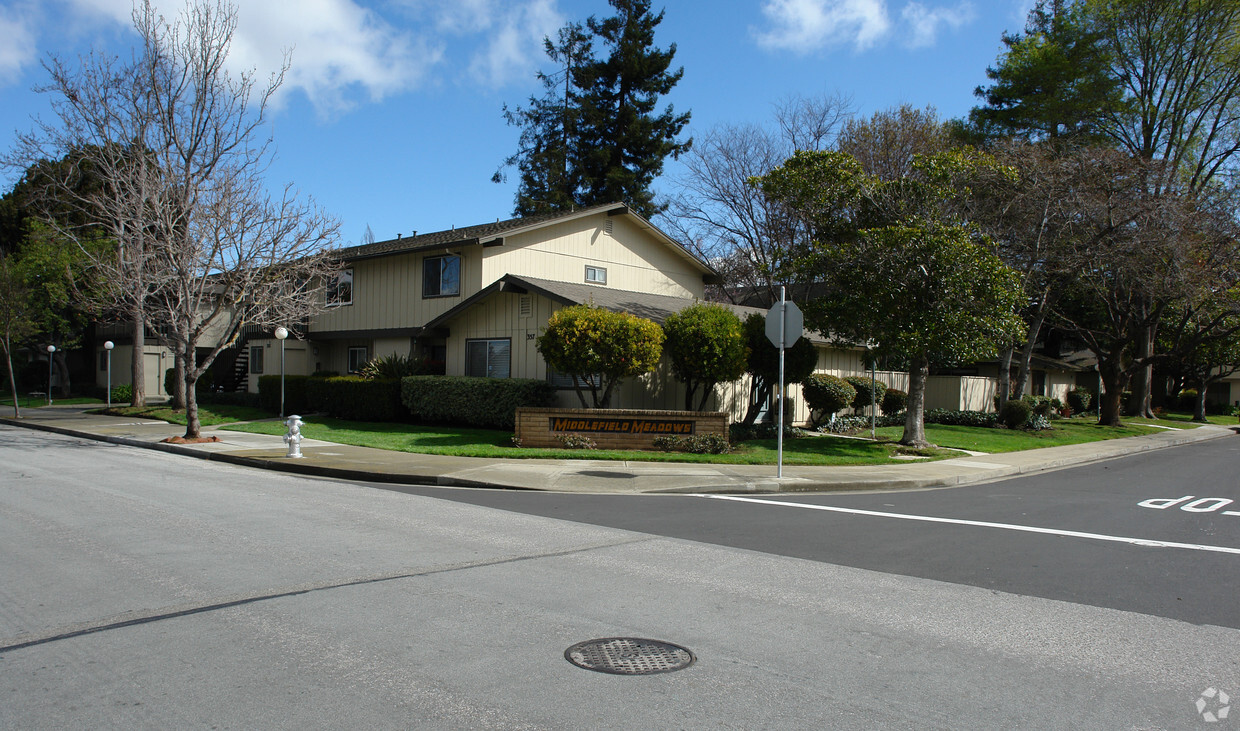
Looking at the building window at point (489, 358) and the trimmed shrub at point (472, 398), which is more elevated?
the building window at point (489, 358)

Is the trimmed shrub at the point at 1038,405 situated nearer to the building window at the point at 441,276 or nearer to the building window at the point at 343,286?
the building window at the point at 441,276

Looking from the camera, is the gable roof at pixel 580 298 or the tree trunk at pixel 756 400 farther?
the tree trunk at pixel 756 400

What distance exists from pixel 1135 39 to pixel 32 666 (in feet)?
136

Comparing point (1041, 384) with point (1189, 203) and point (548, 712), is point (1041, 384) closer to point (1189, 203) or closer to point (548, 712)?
point (1189, 203)

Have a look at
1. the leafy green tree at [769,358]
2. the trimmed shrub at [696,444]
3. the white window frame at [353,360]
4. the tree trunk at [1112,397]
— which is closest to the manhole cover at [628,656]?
the trimmed shrub at [696,444]

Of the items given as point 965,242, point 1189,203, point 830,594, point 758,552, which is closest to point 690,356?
point 965,242

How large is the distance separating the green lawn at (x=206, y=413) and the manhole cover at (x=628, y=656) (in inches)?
817

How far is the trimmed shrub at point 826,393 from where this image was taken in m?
22.3

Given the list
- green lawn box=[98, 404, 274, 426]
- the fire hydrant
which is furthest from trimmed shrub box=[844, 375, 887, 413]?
green lawn box=[98, 404, 274, 426]

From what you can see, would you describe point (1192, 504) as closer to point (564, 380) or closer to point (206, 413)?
point (564, 380)

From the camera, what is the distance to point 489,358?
23344 millimetres

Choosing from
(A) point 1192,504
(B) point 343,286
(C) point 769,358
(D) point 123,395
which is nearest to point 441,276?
(B) point 343,286

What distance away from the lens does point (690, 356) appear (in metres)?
18.7

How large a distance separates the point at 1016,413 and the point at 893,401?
4.84 metres
